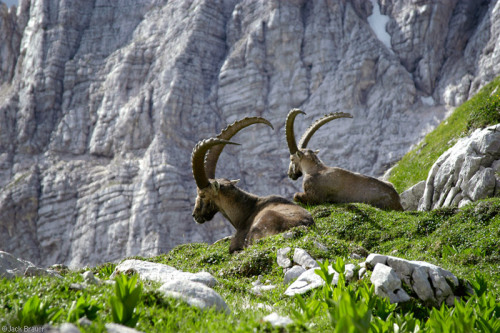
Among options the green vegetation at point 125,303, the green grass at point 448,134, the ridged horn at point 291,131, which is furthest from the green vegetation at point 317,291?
the green grass at point 448,134

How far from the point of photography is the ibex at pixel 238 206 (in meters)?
11.3

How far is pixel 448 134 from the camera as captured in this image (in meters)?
23.4

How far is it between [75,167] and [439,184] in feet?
262

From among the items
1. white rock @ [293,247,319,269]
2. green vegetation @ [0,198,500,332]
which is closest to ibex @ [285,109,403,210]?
green vegetation @ [0,198,500,332]

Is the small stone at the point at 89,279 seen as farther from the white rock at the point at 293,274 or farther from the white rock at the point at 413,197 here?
the white rock at the point at 413,197

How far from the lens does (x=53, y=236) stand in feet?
259

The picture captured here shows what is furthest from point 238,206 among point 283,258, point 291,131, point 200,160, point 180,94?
point 180,94

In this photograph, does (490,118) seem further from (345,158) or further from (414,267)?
(345,158)

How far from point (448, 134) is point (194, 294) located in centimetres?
2181

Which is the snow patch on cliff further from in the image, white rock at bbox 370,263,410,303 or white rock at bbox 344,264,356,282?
white rock at bbox 370,263,410,303

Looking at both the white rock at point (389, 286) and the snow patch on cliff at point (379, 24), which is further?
the snow patch on cliff at point (379, 24)

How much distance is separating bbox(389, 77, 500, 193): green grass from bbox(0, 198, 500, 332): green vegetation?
26.9 ft

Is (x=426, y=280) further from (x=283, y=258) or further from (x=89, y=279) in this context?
(x=89, y=279)

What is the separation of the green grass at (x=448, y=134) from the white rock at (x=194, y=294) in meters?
16.6
